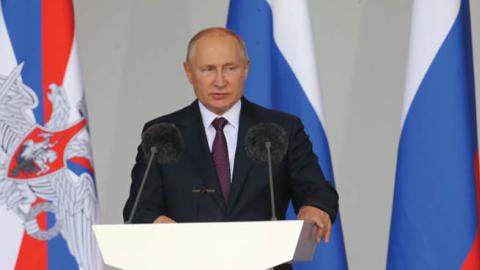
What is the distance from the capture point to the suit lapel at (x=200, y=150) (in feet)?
8.38

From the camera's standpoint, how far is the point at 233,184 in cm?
255

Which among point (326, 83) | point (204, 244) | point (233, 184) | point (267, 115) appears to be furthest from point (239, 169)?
point (326, 83)

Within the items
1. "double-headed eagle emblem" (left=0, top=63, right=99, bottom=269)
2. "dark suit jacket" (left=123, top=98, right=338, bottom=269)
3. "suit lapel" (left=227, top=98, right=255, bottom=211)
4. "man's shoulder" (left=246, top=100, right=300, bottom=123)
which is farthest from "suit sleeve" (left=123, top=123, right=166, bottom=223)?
"double-headed eagle emblem" (left=0, top=63, right=99, bottom=269)

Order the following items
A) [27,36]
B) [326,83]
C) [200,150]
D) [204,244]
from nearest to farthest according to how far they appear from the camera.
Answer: [204,244] < [200,150] < [27,36] < [326,83]

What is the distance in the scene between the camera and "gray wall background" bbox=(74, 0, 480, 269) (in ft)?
15.1

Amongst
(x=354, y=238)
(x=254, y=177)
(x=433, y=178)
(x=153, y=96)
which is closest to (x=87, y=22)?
(x=153, y=96)

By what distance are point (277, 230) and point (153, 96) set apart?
2.99 metres

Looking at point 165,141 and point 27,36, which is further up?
point 27,36

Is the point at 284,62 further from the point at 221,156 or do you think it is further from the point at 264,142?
the point at 264,142

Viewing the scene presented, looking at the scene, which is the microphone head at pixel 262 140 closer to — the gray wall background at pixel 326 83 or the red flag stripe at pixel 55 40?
the red flag stripe at pixel 55 40

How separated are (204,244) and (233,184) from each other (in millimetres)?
688

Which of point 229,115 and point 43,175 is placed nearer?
point 229,115

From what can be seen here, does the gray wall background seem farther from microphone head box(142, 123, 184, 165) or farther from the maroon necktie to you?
microphone head box(142, 123, 184, 165)

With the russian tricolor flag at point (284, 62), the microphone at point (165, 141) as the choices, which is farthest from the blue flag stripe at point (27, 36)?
the microphone at point (165, 141)
